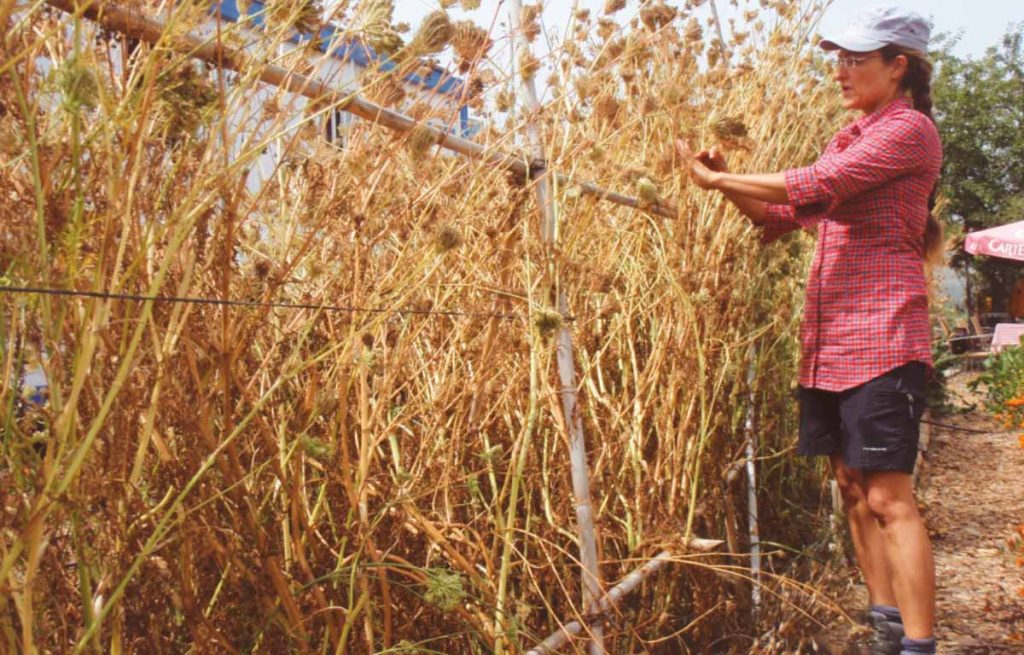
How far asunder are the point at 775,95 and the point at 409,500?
2287mm

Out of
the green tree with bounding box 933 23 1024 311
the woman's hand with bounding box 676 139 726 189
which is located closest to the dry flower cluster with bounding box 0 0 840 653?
the woman's hand with bounding box 676 139 726 189

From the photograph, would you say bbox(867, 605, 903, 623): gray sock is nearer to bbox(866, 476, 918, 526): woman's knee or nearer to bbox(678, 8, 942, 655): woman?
bbox(678, 8, 942, 655): woman

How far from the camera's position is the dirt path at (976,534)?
11.4 ft

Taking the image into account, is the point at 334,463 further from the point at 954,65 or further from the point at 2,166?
the point at 954,65

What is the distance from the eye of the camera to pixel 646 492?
2.76 meters

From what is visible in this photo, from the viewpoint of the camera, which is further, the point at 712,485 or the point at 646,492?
the point at 712,485

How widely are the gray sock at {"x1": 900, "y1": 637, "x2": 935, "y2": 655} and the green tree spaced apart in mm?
25131

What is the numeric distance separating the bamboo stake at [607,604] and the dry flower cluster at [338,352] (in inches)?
2.4

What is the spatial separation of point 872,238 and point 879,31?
1.66 feet

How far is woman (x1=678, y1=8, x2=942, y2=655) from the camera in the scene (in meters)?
2.46

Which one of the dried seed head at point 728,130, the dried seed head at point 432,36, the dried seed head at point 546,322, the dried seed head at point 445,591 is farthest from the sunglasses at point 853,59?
the dried seed head at point 445,591

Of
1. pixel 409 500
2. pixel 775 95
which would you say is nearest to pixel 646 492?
pixel 409 500

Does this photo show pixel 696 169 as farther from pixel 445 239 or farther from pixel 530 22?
pixel 445 239

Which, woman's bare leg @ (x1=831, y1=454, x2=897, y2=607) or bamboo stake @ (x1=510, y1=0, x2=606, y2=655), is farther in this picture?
woman's bare leg @ (x1=831, y1=454, x2=897, y2=607)
